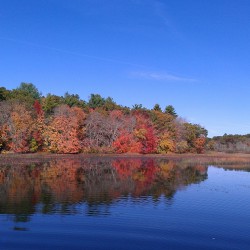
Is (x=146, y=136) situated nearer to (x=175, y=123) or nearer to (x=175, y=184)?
(x=175, y=123)

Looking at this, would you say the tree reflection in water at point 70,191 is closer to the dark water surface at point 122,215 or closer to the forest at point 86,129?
the dark water surface at point 122,215

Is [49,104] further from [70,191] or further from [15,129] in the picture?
[70,191]

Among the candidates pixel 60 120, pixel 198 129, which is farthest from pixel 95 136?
pixel 198 129

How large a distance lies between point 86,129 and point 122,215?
201ft

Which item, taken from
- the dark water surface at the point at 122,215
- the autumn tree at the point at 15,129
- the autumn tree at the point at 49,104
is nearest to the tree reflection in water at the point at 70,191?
the dark water surface at the point at 122,215

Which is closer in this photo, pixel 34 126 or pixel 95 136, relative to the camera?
pixel 34 126

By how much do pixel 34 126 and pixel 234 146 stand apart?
83.1 metres

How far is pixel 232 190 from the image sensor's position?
1296 inches

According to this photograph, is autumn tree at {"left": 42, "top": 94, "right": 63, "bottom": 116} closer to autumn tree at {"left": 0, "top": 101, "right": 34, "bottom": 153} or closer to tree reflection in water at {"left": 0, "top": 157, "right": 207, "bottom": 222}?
autumn tree at {"left": 0, "top": 101, "right": 34, "bottom": 153}

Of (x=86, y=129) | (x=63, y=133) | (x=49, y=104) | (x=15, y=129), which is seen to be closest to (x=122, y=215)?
(x=15, y=129)

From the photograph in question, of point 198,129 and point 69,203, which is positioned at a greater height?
point 198,129

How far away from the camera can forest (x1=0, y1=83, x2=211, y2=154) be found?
2783 inches

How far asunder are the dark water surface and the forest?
119 ft

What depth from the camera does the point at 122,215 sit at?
851 inches
